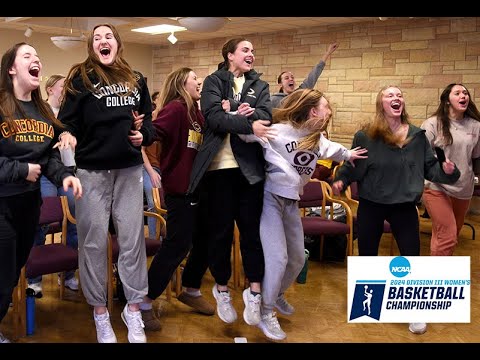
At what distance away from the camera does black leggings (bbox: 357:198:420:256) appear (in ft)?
10.7

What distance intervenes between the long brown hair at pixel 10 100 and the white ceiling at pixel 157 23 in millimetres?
4847

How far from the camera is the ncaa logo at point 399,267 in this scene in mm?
3093

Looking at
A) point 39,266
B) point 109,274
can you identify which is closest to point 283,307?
point 109,274

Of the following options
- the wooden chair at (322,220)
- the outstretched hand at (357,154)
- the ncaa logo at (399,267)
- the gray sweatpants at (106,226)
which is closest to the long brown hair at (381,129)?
the outstretched hand at (357,154)

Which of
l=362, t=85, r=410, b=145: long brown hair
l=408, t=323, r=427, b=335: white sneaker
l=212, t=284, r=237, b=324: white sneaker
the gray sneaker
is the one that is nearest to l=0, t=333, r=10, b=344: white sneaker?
l=212, t=284, r=237, b=324: white sneaker

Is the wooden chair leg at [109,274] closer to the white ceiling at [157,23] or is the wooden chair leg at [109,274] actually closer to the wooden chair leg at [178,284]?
the wooden chair leg at [178,284]

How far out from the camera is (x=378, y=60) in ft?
25.1

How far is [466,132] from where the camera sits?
3.79 m

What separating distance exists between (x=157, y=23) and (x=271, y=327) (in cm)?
680

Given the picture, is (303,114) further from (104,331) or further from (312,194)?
(312,194)

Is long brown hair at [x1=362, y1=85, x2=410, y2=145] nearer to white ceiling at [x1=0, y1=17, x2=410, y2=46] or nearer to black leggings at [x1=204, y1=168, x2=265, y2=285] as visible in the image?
black leggings at [x1=204, y1=168, x2=265, y2=285]
